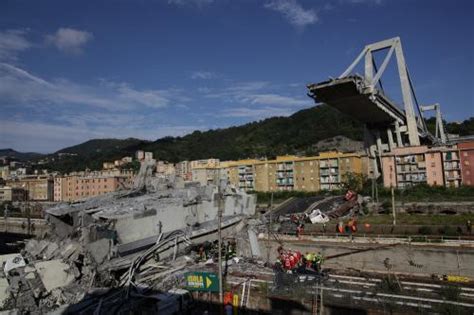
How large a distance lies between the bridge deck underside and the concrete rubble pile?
19.2 m

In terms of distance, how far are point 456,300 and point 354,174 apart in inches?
1835

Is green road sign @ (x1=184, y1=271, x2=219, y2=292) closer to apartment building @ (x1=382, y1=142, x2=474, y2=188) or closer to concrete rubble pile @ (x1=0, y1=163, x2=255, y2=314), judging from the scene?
concrete rubble pile @ (x1=0, y1=163, x2=255, y2=314)

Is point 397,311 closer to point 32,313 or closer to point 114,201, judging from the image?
point 32,313

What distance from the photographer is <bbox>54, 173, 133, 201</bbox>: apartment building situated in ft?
318

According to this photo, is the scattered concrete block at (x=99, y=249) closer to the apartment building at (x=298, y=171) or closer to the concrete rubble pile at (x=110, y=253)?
the concrete rubble pile at (x=110, y=253)

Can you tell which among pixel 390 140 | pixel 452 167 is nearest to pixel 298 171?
pixel 390 140

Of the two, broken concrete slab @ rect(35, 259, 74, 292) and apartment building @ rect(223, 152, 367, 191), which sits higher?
apartment building @ rect(223, 152, 367, 191)

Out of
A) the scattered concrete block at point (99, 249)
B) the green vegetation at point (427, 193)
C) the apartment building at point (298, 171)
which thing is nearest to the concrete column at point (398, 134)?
the green vegetation at point (427, 193)

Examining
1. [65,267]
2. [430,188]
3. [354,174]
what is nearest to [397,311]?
[65,267]

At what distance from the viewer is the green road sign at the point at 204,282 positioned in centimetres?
1283

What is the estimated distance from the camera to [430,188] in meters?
44.8

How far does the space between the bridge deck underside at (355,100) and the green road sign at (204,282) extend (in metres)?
28.0

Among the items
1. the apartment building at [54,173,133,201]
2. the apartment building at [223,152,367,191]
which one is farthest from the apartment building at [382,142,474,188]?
the apartment building at [54,173,133,201]

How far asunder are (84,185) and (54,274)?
93.1 metres
